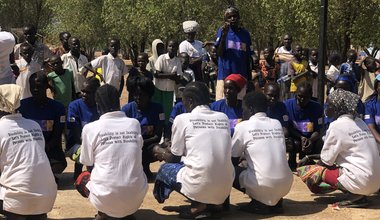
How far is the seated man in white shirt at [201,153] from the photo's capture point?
5301 mm

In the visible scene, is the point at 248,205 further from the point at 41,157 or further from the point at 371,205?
the point at 41,157

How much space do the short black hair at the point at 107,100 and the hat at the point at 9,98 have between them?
699 mm

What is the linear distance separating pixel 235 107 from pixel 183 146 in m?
1.52

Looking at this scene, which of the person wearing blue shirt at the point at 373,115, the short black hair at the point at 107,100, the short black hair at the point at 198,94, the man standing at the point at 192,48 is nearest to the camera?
the short black hair at the point at 107,100

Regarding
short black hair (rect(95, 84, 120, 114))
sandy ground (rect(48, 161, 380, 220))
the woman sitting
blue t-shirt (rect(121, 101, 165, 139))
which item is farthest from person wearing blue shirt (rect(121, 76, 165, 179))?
the woman sitting

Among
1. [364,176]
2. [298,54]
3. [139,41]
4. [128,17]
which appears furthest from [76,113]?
[139,41]

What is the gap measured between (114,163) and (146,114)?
7.23 ft

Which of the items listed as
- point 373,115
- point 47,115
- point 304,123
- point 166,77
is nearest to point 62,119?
point 47,115

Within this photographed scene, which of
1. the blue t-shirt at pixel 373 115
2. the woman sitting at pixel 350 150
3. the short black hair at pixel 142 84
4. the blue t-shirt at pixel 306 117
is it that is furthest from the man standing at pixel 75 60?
the woman sitting at pixel 350 150

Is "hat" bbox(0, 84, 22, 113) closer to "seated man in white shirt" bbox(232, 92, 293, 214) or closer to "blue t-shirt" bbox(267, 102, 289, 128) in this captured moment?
"seated man in white shirt" bbox(232, 92, 293, 214)

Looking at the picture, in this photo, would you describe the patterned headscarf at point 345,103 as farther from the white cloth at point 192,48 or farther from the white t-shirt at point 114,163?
the white cloth at point 192,48

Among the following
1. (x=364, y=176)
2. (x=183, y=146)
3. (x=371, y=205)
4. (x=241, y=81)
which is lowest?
(x=371, y=205)

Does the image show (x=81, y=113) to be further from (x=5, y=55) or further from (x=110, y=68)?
(x=110, y=68)

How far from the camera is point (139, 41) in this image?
33.3 meters
